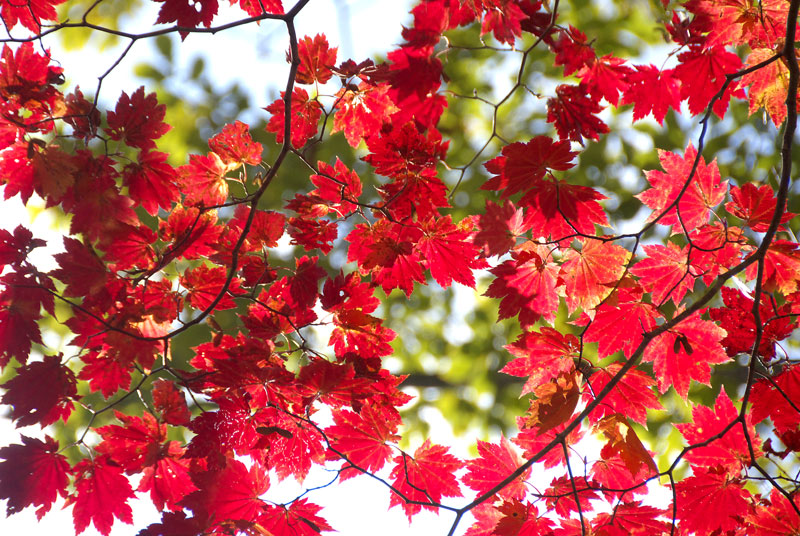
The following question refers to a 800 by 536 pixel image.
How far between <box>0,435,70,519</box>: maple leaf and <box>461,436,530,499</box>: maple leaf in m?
0.98

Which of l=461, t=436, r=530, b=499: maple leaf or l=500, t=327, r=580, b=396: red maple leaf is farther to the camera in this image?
l=461, t=436, r=530, b=499: maple leaf

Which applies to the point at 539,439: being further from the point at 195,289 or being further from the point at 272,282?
the point at 195,289

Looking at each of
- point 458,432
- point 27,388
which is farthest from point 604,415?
point 458,432

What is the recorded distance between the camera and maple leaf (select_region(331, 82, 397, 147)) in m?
1.60

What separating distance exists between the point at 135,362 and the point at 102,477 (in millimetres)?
317

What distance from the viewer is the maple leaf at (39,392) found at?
4.34 feet

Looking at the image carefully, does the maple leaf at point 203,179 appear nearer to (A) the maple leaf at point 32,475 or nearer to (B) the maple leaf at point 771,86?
(A) the maple leaf at point 32,475

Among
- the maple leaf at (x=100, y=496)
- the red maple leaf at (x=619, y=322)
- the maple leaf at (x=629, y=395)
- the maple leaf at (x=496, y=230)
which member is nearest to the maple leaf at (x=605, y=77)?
the maple leaf at (x=496, y=230)

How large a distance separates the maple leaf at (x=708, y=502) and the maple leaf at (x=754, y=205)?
60 cm

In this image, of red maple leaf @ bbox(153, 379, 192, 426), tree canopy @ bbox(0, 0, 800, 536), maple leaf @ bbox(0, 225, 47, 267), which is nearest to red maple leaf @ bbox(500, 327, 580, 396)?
tree canopy @ bbox(0, 0, 800, 536)

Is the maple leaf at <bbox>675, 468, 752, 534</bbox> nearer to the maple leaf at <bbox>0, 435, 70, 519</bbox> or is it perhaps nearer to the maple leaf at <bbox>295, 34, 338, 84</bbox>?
the maple leaf at <bbox>295, 34, 338, 84</bbox>

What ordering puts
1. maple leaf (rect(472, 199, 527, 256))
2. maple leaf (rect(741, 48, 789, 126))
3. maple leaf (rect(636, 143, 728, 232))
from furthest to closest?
maple leaf (rect(741, 48, 789, 126)) < maple leaf (rect(636, 143, 728, 232)) < maple leaf (rect(472, 199, 527, 256))

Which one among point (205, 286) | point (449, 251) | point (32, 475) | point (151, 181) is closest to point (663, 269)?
point (449, 251)

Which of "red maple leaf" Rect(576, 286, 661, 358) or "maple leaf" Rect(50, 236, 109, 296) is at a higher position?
"red maple leaf" Rect(576, 286, 661, 358)
